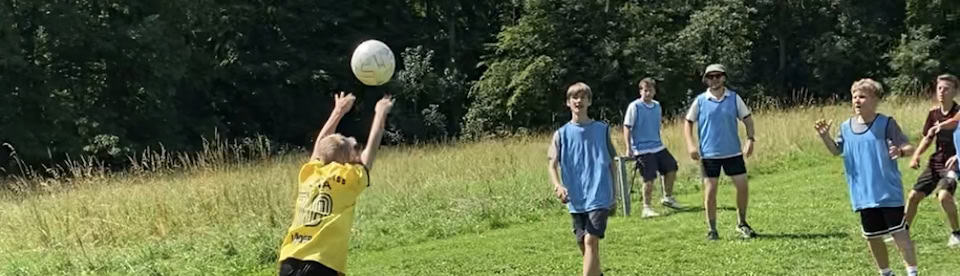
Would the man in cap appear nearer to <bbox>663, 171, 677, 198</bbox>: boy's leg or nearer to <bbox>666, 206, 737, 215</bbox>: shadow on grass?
<bbox>666, 206, 737, 215</bbox>: shadow on grass

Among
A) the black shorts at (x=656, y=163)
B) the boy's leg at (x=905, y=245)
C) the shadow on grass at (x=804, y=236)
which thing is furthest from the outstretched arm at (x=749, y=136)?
the black shorts at (x=656, y=163)

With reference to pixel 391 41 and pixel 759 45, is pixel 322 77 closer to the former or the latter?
pixel 391 41

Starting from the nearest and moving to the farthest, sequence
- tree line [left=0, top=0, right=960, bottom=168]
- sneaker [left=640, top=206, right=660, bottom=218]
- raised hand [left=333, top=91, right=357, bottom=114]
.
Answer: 1. raised hand [left=333, top=91, right=357, bottom=114]
2. sneaker [left=640, top=206, right=660, bottom=218]
3. tree line [left=0, top=0, right=960, bottom=168]

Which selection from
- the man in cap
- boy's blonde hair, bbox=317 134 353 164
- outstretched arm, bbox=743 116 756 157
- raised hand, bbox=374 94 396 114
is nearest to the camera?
boy's blonde hair, bbox=317 134 353 164

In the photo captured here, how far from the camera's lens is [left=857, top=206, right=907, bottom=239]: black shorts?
6234 millimetres

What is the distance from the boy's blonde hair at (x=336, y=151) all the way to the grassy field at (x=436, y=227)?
2874mm

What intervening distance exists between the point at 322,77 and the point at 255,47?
298 cm

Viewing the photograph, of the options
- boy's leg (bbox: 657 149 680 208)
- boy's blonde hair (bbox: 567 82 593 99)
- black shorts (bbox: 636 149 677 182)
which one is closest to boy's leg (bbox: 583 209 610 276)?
boy's blonde hair (bbox: 567 82 593 99)

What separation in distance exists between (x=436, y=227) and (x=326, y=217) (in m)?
5.71

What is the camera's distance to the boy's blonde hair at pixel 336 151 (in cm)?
537

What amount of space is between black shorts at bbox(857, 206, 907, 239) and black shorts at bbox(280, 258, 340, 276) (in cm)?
340

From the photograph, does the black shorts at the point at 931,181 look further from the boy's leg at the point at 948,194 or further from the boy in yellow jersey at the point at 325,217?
the boy in yellow jersey at the point at 325,217

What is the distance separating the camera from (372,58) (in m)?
6.65

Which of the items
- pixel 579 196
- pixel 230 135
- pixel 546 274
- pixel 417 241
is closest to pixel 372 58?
pixel 579 196
